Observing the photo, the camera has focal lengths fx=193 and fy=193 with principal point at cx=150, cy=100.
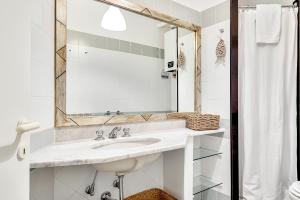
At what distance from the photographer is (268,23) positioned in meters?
1.61

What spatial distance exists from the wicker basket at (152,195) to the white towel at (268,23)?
149 centimetres

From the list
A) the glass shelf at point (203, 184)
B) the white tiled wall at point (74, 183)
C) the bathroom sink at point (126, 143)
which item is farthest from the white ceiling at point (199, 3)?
the glass shelf at point (203, 184)

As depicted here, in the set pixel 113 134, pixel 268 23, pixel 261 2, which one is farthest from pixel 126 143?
pixel 261 2

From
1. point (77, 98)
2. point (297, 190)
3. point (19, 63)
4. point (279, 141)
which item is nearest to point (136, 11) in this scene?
point (77, 98)

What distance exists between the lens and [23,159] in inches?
22.7

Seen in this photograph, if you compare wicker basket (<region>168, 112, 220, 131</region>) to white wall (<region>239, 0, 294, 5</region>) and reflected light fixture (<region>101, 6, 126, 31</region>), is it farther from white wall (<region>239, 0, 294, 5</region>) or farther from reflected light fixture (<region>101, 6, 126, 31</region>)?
white wall (<region>239, 0, 294, 5</region>)

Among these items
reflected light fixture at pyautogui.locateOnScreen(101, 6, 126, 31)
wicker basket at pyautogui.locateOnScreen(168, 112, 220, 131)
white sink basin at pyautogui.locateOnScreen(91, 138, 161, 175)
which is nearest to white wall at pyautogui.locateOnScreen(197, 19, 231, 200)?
wicker basket at pyautogui.locateOnScreen(168, 112, 220, 131)

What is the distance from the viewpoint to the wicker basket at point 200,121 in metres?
1.77

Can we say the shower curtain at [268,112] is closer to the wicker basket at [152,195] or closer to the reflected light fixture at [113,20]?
the wicker basket at [152,195]

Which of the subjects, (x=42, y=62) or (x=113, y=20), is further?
(x=113, y=20)

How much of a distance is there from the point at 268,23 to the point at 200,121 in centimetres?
100

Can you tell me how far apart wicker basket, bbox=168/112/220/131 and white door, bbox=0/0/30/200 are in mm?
1420

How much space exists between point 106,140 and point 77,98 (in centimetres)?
36

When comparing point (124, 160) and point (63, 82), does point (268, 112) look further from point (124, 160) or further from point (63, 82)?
point (63, 82)
